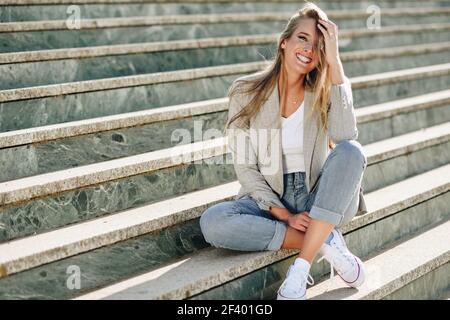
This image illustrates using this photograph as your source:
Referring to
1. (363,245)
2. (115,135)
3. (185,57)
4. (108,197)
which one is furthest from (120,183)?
(185,57)

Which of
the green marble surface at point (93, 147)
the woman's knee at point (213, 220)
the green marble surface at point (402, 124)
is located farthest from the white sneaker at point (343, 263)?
the green marble surface at point (402, 124)

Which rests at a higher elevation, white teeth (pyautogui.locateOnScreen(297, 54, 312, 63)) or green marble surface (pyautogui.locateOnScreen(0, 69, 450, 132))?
white teeth (pyautogui.locateOnScreen(297, 54, 312, 63))

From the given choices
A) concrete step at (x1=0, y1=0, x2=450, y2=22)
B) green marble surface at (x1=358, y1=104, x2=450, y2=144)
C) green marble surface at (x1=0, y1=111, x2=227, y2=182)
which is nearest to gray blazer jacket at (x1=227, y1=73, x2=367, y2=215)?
green marble surface at (x1=0, y1=111, x2=227, y2=182)

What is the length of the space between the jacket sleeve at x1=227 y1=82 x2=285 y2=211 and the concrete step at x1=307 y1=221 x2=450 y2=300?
1.38 ft

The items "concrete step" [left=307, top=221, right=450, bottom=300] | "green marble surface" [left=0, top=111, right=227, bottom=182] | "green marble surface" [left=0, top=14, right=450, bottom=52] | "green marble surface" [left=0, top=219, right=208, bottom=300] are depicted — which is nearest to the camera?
"green marble surface" [left=0, top=219, right=208, bottom=300]

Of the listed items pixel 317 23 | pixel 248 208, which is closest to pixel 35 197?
pixel 248 208

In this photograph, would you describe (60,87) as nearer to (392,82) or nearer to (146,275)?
(146,275)

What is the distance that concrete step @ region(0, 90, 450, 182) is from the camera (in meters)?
3.19

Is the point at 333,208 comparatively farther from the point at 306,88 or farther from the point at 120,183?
the point at 120,183

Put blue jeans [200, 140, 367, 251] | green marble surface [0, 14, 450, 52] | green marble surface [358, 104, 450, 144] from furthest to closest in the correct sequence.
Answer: green marble surface [358, 104, 450, 144], green marble surface [0, 14, 450, 52], blue jeans [200, 140, 367, 251]

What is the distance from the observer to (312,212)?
2869 millimetres

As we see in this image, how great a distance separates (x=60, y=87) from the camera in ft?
12.1

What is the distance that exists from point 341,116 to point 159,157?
2.89ft

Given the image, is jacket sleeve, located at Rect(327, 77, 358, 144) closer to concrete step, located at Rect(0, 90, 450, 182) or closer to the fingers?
the fingers
